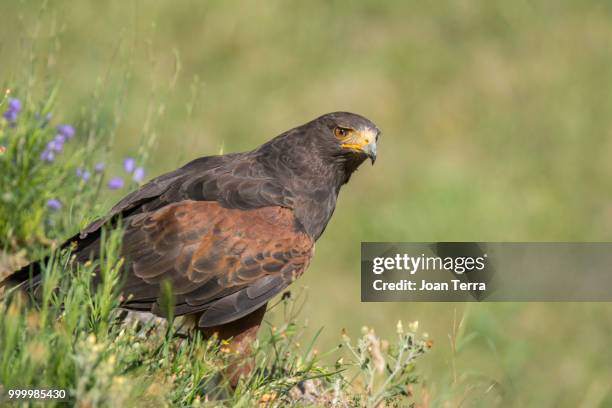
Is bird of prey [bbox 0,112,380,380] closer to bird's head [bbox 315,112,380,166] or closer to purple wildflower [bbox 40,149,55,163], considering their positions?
bird's head [bbox 315,112,380,166]

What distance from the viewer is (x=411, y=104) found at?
10547mm

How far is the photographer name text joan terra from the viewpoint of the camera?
5.25 meters

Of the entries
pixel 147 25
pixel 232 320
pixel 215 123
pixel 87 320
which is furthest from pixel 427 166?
pixel 87 320

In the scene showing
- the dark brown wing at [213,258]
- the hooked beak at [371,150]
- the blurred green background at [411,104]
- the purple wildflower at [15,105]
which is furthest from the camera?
the blurred green background at [411,104]

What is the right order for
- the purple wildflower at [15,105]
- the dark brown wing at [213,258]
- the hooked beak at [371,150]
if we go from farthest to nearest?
the purple wildflower at [15,105] < the hooked beak at [371,150] < the dark brown wing at [213,258]

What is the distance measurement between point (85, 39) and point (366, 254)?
5.57 metres

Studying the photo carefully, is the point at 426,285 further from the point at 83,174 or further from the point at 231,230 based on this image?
the point at 83,174

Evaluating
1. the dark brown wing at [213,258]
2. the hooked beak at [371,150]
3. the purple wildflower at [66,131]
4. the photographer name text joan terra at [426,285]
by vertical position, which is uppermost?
the purple wildflower at [66,131]

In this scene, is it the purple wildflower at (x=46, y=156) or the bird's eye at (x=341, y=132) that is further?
the purple wildflower at (x=46, y=156)

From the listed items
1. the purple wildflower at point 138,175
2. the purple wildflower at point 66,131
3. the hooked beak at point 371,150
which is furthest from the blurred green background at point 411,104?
the hooked beak at point 371,150

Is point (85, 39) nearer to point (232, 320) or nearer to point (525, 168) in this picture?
point (525, 168)

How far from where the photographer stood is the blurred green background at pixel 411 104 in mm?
8641

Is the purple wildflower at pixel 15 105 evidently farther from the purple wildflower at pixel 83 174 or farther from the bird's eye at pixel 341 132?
the bird's eye at pixel 341 132

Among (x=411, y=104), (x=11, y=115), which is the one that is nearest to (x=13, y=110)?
(x=11, y=115)
